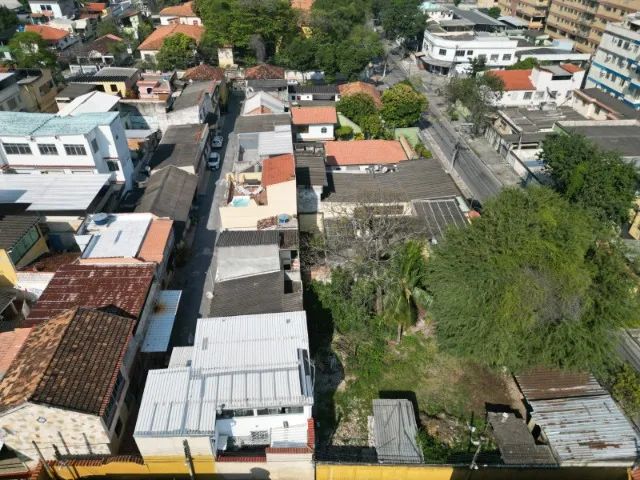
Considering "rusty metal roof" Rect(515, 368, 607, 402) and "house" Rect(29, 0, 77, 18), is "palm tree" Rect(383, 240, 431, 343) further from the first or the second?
"house" Rect(29, 0, 77, 18)

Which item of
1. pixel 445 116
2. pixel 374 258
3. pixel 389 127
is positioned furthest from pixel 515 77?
pixel 374 258

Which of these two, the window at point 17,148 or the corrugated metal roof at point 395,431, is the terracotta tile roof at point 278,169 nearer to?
the corrugated metal roof at point 395,431

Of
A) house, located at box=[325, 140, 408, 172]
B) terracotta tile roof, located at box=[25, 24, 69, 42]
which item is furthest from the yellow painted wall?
terracotta tile roof, located at box=[25, 24, 69, 42]

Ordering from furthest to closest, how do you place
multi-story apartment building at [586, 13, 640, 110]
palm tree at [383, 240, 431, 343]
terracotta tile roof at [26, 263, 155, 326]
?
multi-story apartment building at [586, 13, 640, 110]
palm tree at [383, 240, 431, 343]
terracotta tile roof at [26, 263, 155, 326]

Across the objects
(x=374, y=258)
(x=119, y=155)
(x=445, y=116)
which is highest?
(x=119, y=155)

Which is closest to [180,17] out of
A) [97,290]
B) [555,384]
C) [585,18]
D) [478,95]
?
[478,95]

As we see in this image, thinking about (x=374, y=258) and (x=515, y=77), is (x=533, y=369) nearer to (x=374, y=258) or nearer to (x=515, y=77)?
(x=374, y=258)
